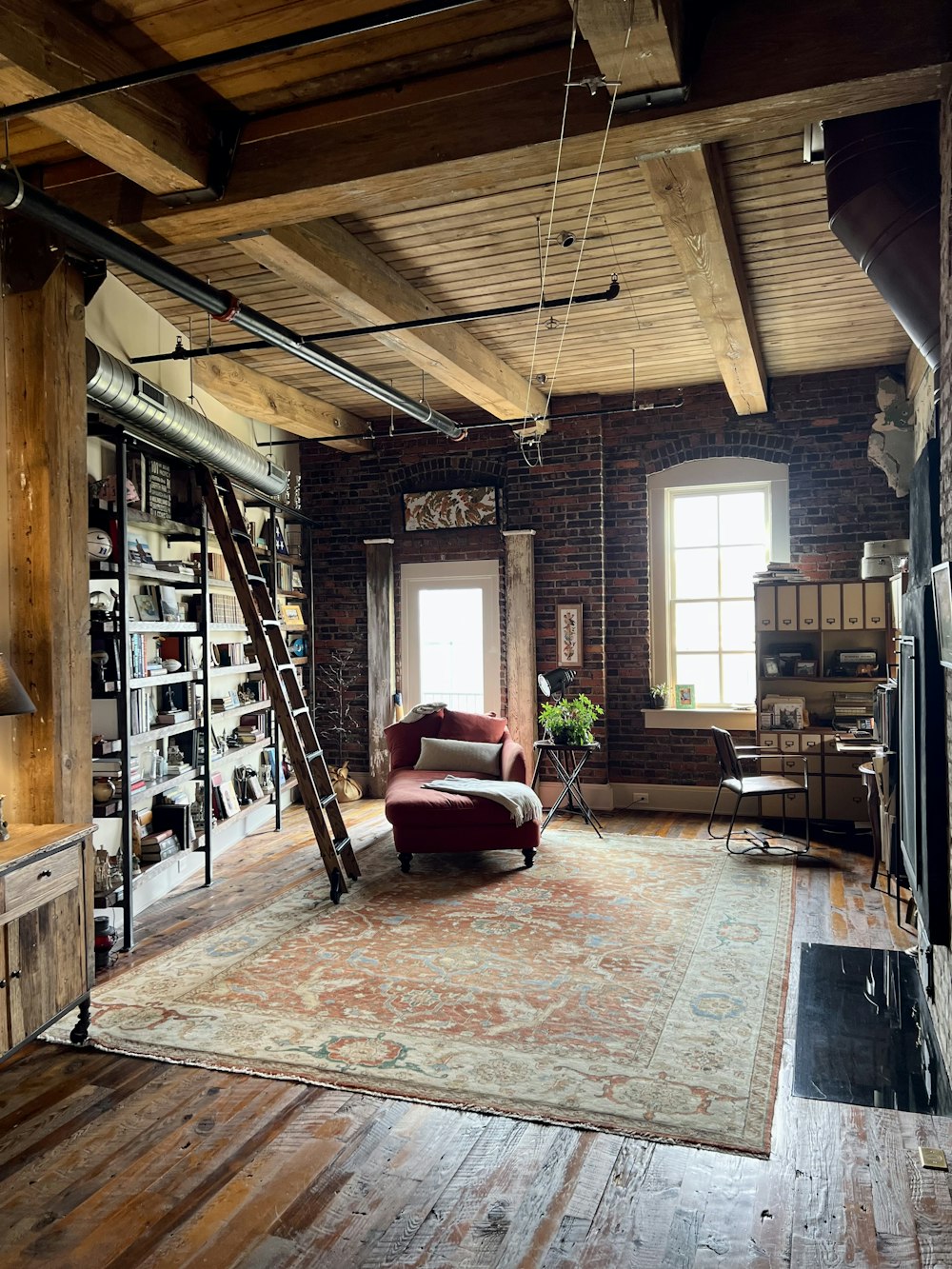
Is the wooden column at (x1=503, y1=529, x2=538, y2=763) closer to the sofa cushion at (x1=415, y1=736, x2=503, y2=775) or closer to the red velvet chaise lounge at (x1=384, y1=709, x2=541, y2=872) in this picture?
the sofa cushion at (x1=415, y1=736, x2=503, y2=775)

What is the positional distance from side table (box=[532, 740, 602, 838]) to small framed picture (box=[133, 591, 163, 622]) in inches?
122

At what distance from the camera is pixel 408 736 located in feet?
23.5

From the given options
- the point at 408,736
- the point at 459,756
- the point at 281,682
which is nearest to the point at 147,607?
the point at 281,682

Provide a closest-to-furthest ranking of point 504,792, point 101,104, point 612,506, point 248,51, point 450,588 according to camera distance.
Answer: point 248,51 → point 101,104 → point 504,792 → point 612,506 → point 450,588

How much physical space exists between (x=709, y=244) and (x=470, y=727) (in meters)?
4.11

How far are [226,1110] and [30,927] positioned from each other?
40.0 inches

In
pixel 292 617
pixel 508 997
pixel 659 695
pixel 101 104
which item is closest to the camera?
pixel 101 104

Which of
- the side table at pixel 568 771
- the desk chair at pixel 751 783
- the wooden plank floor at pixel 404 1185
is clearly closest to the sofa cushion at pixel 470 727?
the side table at pixel 568 771

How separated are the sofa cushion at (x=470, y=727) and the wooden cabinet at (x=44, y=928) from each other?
3.64 m

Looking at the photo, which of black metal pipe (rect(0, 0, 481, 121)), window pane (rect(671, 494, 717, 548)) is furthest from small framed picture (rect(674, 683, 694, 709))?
black metal pipe (rect(0, 0, 481, 121))

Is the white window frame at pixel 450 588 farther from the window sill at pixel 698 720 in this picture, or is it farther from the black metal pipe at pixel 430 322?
the black metal pipe at pixel 430 322

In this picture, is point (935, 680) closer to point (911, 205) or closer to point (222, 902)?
point (911, 205)

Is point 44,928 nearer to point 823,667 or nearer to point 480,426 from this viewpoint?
point 480,426

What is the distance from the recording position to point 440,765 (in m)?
6.85
